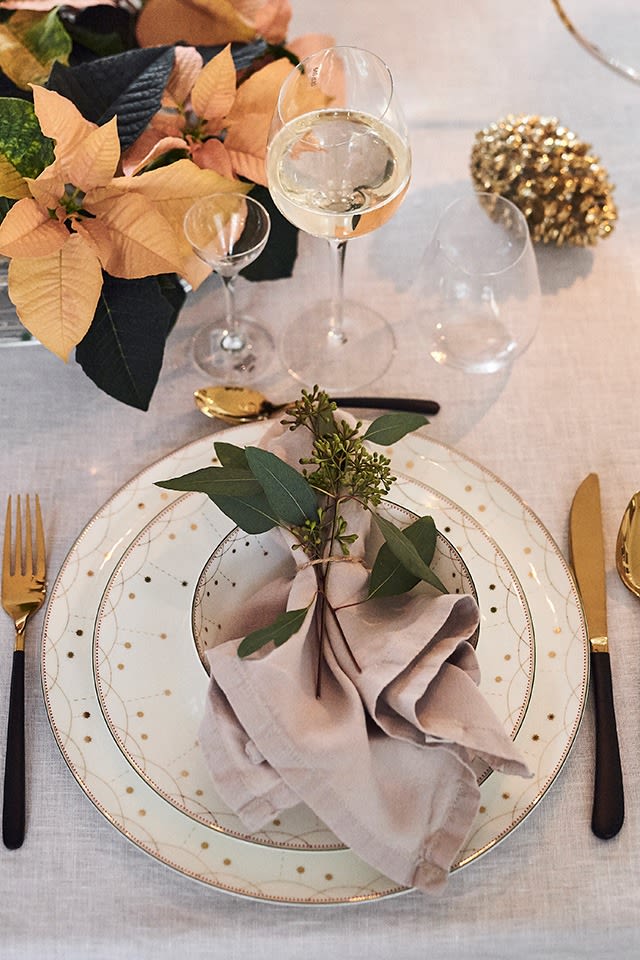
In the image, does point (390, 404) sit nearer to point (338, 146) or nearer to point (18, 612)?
point (338, 146)

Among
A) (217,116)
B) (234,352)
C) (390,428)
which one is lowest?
(234,352)

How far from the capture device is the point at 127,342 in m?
0.89

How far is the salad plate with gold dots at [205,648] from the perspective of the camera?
692 mm

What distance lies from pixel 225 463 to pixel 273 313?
1.05ft

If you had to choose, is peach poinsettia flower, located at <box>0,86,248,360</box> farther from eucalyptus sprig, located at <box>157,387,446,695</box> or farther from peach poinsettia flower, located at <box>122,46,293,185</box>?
eucalyptus sprig, located at <box>157,387,446,695</box>

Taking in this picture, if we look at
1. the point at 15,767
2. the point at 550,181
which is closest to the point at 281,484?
the point at 15,767

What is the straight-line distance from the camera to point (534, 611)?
0.81 metres

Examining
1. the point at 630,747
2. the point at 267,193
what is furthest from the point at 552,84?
the point at 630,747

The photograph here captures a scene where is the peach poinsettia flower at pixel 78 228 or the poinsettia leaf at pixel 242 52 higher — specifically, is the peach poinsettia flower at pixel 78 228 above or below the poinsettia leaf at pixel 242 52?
below

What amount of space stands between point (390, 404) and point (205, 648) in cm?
34

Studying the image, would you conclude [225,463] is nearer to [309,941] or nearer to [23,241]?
[23,241]

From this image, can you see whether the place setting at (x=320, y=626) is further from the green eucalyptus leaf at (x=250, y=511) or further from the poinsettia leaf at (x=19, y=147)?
the poinsettia leaf at (x=19, y=147)

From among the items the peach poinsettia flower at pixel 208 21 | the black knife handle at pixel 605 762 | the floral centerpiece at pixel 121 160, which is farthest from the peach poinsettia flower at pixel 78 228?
the black knife handle at pixel 605 762

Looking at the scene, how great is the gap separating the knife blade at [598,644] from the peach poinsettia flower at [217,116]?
1.42ft
